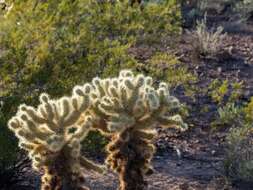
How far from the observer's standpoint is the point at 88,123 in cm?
484

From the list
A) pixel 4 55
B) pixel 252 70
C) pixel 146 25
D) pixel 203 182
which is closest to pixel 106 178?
pixel 203 182

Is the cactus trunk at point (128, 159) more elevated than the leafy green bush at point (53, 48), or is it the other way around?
the leafy green bush at point (53, 48)

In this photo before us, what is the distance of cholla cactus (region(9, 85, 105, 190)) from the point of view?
4.75m

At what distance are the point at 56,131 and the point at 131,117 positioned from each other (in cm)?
52

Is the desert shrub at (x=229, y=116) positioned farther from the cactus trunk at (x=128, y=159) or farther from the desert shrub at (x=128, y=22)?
the cactus trunk at (x=128, y=159)

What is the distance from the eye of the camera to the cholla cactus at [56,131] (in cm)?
475

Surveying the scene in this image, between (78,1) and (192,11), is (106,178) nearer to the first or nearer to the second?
(78,1)

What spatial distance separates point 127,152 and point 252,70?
19.1 ft

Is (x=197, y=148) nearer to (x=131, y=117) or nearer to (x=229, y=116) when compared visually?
(x=229, y=116)

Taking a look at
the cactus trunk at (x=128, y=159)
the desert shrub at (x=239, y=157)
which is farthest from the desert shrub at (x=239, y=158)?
the cactus trunk at (x=128, y=159)

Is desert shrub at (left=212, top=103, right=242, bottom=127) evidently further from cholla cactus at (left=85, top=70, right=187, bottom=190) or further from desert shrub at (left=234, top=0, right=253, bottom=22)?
desert shrub at (left=234, top=0, right=253, bottom=22)

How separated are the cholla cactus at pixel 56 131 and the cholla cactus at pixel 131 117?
0.54ft

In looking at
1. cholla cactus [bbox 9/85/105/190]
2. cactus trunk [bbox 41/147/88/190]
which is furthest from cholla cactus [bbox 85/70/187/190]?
cactus trunk [bbox 41/147/88/190]

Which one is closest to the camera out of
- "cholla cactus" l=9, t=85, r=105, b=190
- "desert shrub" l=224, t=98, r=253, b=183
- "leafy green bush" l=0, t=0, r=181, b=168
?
"cholla cactus" l=9, t=85, r=105, b=190
